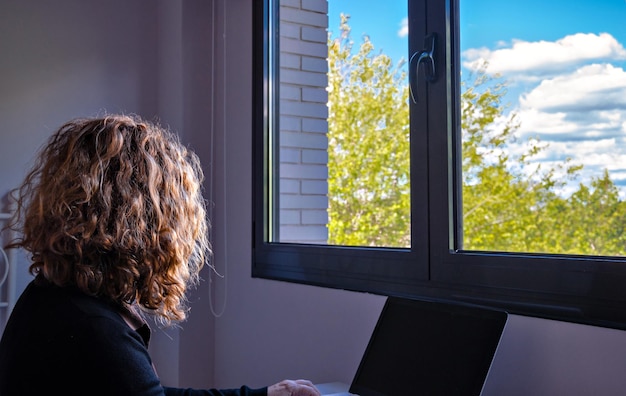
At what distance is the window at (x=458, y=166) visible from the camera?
60.8 inches

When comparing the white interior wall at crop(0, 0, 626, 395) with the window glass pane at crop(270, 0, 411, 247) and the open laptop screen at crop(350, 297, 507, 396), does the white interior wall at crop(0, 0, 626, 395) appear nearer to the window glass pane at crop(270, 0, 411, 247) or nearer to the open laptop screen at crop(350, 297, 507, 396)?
the window glass pane at crop(270, 0, 411, 247)

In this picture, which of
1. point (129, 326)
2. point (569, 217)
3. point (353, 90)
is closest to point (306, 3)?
point (353, 90)

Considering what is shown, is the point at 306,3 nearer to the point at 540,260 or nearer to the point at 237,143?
the point at 237,143

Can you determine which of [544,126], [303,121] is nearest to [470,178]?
[544,126]

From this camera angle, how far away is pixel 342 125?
2418mm

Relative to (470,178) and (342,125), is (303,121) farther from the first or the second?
(470,178)

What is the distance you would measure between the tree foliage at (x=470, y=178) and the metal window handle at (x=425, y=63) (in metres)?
0.10

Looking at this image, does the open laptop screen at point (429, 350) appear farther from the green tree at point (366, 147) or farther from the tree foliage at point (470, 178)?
the green tree at point (366, 147)

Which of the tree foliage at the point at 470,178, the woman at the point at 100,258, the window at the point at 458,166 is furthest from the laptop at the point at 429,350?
the woman at the point at 100,258

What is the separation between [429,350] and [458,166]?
1.60 ft

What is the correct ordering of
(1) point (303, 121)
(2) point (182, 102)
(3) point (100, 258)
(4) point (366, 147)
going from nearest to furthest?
(3) point (100, 258), (4) point (366, 147), (1) point (303, 121), (2) point (182, 102)

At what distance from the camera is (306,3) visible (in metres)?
2.69

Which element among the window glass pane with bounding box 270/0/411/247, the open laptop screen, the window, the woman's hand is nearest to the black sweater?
the woman's hand

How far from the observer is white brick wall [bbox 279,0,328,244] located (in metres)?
2.57
